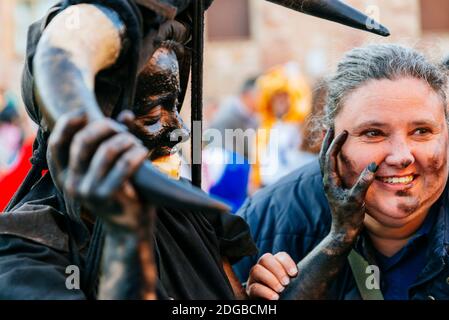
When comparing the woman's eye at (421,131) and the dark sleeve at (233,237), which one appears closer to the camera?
the dark sleeve at (233,237)

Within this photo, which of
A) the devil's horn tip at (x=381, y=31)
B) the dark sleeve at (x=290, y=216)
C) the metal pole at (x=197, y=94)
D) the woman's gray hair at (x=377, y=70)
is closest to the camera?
the metal pole at (x=197, y=94)

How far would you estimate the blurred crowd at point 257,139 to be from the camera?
225 inches

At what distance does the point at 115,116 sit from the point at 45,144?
0.96 feet

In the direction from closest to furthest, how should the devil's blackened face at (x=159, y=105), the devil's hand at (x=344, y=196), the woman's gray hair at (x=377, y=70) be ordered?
the devil's blackened face at (x=159, y=105)
the devil's hand at (x=344, y=196)
the woman's gray hair at (x=377, y=70)

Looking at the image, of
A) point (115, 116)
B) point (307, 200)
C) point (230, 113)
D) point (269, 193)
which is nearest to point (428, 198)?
point (307, 200)

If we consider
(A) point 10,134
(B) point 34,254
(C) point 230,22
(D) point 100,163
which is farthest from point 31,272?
(C) point 230,22

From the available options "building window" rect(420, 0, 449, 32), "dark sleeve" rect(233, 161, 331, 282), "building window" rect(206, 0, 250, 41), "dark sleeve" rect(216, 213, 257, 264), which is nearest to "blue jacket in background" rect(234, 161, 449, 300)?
"dark sleeve" rect(233, 161, 331, 282)

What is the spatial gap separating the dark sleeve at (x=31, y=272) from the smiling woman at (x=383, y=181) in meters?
0.75

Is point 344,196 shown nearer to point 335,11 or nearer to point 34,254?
point 335,11

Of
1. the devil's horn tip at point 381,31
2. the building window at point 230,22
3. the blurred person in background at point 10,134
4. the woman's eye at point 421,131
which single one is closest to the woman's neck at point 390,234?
the woman's eye at point 421,131

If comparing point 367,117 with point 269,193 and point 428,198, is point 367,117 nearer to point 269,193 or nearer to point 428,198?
point 428,198

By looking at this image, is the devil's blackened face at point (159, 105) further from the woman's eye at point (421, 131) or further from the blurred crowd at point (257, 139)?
the blurred crowd at point (257, 139)

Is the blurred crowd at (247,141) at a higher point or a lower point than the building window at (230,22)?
lower

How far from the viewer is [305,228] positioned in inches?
131
